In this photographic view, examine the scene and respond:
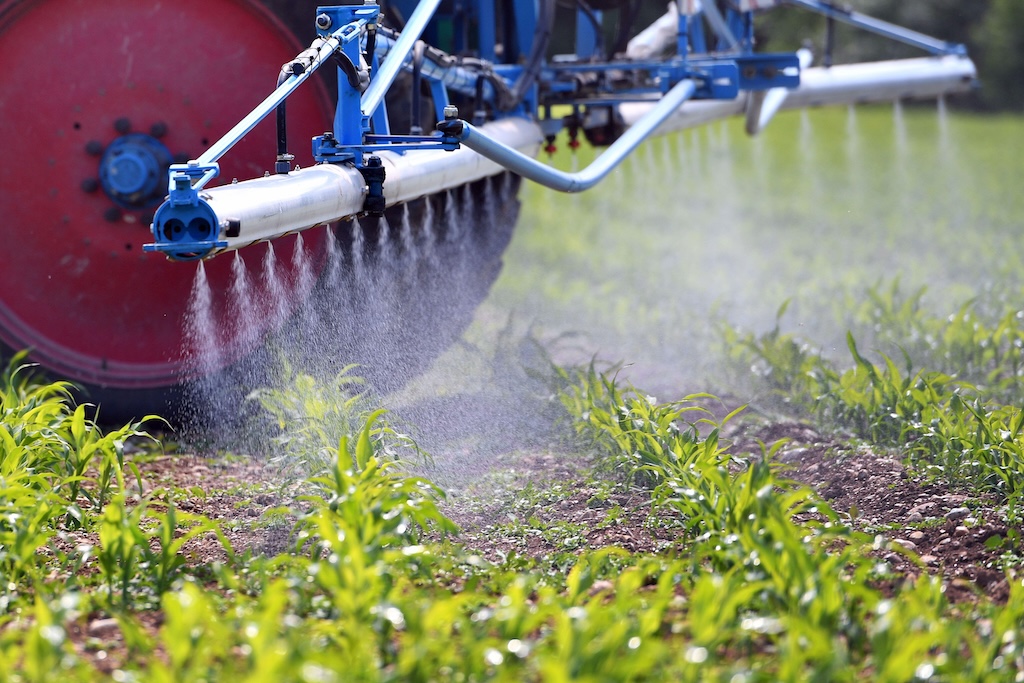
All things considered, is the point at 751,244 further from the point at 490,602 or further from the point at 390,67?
the point at 490,602

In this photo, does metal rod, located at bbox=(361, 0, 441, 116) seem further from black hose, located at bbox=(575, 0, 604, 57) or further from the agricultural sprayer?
black hose, located at bbox=(575, 0, 604, 57)

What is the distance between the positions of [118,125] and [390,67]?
3.97 ft

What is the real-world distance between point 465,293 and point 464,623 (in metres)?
2.87

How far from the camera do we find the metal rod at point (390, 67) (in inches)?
131

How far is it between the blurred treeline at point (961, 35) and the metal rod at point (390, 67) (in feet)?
66.6

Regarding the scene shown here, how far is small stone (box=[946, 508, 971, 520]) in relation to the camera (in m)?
3.44

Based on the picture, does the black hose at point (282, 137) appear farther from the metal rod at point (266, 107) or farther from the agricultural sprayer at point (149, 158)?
the agricultural sprayer at point (149, 158)

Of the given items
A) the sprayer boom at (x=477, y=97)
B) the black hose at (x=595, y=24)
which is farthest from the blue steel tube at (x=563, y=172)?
the black hose at (x=595, y=24)

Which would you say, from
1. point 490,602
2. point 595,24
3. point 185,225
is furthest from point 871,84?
point 185,225

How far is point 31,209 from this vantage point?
13.9ft

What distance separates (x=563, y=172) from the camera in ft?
14.1

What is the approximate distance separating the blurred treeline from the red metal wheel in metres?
19.9

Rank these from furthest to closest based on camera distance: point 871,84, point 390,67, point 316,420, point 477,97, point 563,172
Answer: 1. point 871,84
2. point 477,97
3. point 563,172
4. point 316,420
5. point 390,67

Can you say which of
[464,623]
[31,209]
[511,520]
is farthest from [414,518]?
[31,209]
